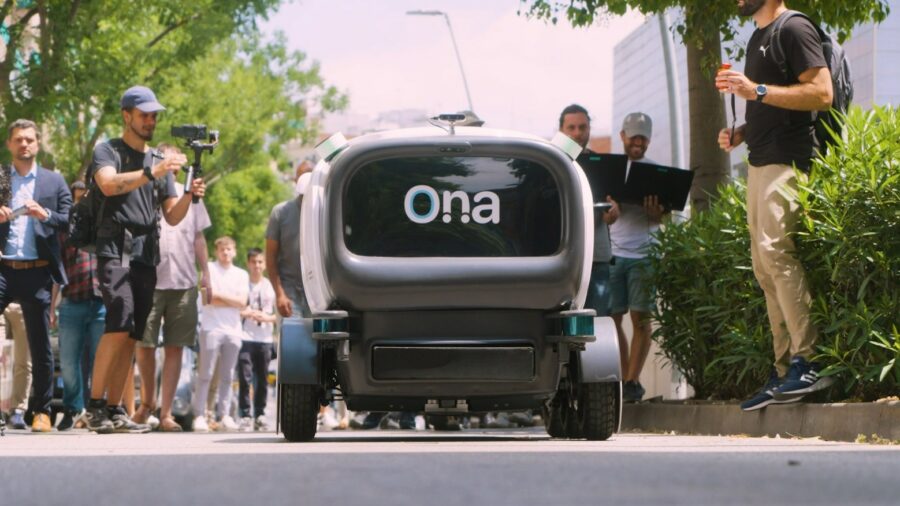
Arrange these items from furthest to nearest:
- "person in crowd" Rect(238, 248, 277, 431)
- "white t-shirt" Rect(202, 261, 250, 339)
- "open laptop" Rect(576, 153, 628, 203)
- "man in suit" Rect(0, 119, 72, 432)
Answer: "person in crowd" Rect(238, 248, 277, 431)
"white t-shirt" Rect(202, 261, 250, 339)
"man in suit" Rect(0, 119, 72, 432)
"open laptop" Rect(576, 153, 628, 203)

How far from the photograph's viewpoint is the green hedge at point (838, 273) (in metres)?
8.31

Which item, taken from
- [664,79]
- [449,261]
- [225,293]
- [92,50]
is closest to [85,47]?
[92,50]

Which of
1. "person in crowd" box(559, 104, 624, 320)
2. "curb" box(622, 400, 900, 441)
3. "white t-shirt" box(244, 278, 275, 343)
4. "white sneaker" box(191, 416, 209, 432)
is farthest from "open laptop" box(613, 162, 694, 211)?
"white t-shirt" box(244, 278, 275, 343)

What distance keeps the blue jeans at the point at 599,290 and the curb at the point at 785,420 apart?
28.2 inches

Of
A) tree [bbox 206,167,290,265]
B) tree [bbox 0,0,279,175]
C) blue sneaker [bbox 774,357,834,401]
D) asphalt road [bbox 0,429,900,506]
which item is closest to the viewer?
asphalt road [bbox 0,429,900,506]

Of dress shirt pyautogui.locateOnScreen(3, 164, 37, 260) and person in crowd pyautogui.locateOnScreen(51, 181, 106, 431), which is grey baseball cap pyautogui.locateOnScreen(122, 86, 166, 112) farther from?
person in crowd pyautogui.locateOnScreen(51, 181, 106, 431)

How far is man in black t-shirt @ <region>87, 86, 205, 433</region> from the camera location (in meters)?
11.0

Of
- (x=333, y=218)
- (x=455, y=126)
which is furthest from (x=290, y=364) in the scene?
(x=455, y=126)

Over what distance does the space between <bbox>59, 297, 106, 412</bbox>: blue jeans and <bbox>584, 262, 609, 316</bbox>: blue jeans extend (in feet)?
12.9

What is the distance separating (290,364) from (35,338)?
4099 millimetres

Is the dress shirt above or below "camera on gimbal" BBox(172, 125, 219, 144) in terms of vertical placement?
below

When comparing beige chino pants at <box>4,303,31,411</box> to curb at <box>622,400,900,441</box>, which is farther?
beige chino pants at <box>4,303,31,411</box>

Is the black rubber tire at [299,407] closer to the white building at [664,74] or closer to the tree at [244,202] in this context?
the white building at [664,74]

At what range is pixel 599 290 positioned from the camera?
11.3 meters
